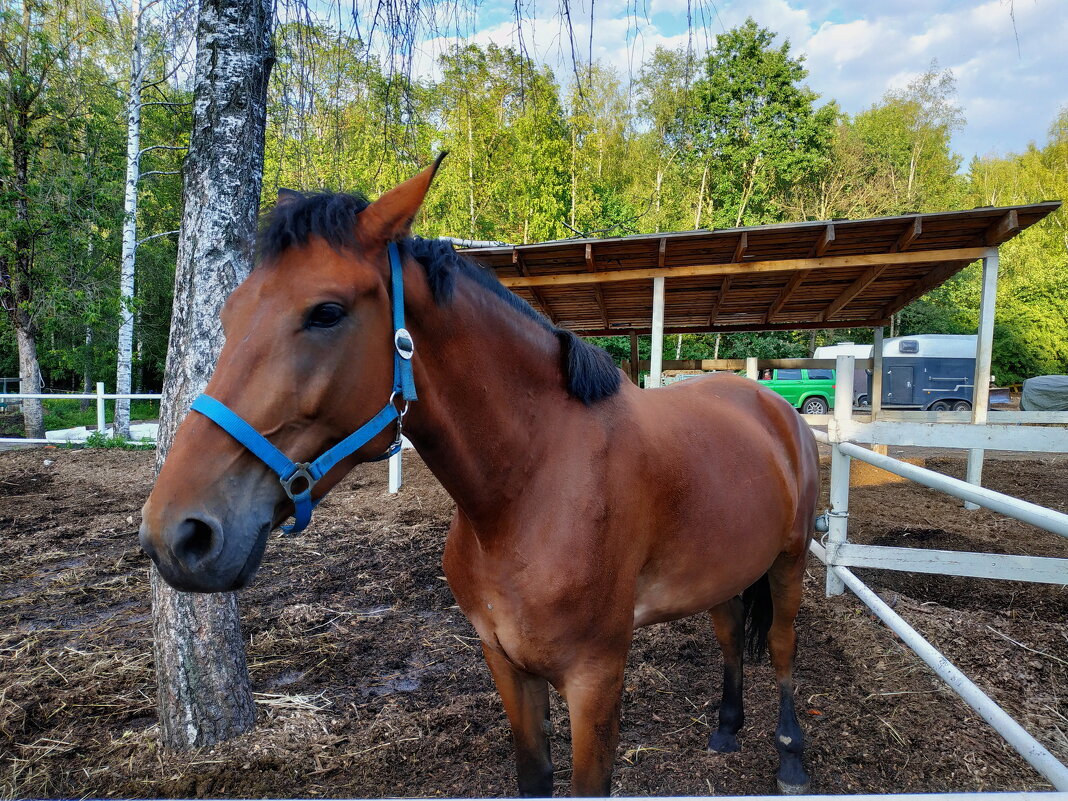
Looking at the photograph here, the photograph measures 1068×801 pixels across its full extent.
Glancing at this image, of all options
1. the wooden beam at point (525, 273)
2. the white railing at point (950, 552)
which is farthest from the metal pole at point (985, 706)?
the wooden beam at point (525, 273)

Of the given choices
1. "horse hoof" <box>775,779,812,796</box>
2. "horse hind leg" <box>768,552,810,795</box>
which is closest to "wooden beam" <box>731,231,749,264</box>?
"horse hind leg" <box>768,552,810,795</box>

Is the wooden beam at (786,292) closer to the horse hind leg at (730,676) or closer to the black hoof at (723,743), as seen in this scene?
the horse hind leg at (730,676)

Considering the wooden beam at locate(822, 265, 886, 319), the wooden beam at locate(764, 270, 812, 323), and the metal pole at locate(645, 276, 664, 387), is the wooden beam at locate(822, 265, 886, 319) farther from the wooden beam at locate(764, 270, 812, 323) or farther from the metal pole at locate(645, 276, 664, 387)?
the metal pole at locate(645, 276, 664, 387)

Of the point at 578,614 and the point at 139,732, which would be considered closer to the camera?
the point at 578,614

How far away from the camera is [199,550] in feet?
3.41

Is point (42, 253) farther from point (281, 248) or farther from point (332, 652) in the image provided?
point (281, 248)

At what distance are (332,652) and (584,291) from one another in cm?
575

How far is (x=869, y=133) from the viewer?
2856cm

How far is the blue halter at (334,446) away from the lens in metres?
1.07

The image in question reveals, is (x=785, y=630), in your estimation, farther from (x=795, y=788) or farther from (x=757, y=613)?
(x=795, y=788)

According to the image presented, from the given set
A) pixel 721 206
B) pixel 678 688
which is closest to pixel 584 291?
pixel 678 688

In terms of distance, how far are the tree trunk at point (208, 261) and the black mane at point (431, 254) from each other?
44.4 inches

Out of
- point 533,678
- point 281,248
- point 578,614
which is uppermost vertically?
point 281,248

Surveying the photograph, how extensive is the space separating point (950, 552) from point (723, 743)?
144cm
